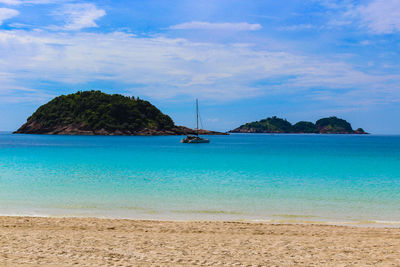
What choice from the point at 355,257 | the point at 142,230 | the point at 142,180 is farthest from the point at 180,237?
the point at 142,180

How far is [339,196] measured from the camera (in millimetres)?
22188

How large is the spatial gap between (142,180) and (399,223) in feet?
65.0

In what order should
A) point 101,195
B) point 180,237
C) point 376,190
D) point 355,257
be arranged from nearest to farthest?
point 355,257 → point 180,237 → point 101,195 → point 376,190

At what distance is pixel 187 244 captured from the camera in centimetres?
1025

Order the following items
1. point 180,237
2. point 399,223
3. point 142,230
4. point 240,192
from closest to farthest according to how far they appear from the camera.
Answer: point 180,237 → point 142,230 → point 399,223 → point 240,192

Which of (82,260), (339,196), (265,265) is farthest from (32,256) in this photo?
(339,196)

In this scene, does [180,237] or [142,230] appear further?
[142,230]

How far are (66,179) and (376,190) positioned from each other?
24538mm

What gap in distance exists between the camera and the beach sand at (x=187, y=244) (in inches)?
336

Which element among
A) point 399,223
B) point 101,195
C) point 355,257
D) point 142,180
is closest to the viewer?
point 355,257

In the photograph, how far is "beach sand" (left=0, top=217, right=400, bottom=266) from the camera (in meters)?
8.55

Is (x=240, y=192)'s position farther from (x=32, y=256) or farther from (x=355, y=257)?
(x=32, y=256)

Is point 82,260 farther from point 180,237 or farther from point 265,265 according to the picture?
point 265,265

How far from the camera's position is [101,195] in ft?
71.1
